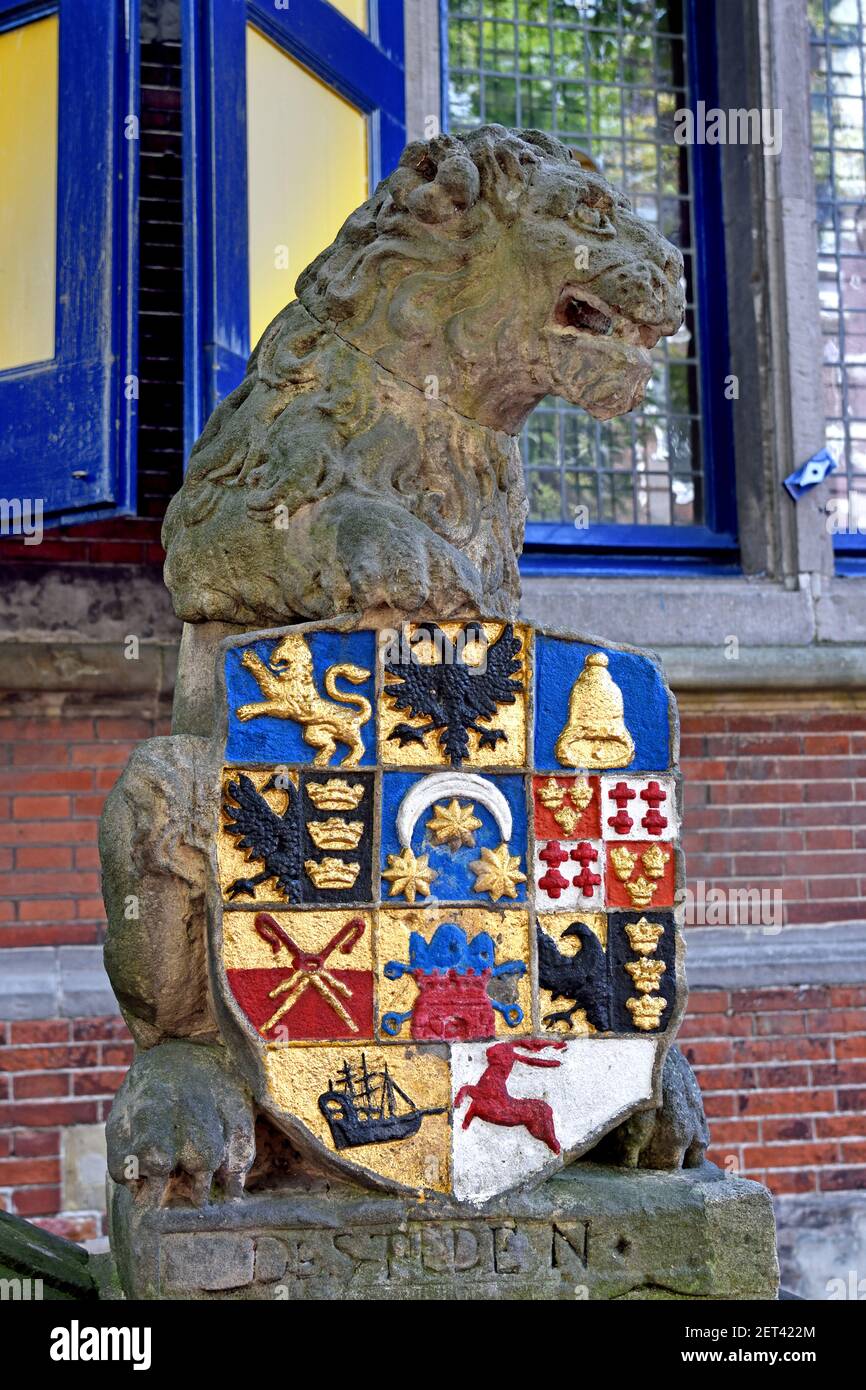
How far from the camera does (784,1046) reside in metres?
5.14

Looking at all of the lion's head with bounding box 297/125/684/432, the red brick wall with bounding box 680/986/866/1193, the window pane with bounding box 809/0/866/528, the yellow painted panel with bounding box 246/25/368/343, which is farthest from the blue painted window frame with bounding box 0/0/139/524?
the window pane with bounding box 809/0/866/528

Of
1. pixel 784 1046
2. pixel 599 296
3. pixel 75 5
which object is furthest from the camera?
pixel 784 1046

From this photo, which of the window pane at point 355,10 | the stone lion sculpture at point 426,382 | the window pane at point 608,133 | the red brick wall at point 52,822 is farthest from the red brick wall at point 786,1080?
the window pane at point 355,10

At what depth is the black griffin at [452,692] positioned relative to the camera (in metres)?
2.53

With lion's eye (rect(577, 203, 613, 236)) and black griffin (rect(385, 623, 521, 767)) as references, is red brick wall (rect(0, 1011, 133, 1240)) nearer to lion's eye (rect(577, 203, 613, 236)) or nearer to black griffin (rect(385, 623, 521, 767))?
black griffin (rect(385, 623, 521, 767))

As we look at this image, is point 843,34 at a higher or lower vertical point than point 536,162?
higher

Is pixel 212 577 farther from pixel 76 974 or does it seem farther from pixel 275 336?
pixel 76 974

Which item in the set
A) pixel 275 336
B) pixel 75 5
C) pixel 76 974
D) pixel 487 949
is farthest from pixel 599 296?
pixel 76 974

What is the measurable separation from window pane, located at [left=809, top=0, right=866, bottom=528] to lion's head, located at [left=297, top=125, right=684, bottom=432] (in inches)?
125

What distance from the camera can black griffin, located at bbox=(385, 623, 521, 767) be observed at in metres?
2.53

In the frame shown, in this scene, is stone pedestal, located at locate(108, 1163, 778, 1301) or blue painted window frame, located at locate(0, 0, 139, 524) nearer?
stone pedestal, located at locate(108, 1163, 778, 1301)

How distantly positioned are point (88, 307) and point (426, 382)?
1.75m

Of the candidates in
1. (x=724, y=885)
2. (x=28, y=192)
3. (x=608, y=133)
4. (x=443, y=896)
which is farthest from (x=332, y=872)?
(x=608, y=133)

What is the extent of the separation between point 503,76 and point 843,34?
124 cm
